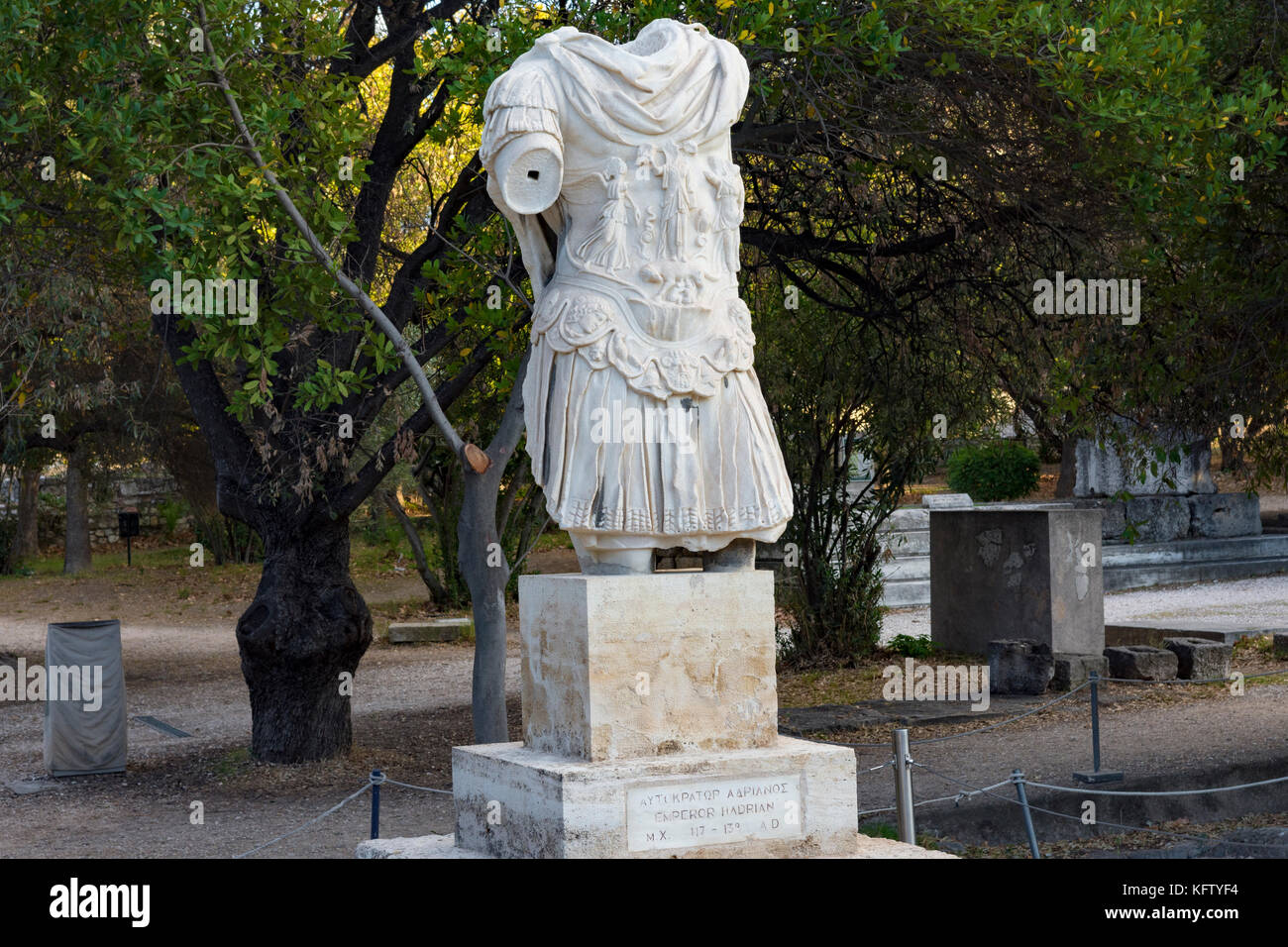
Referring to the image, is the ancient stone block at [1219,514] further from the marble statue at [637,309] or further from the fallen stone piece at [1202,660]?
the marble statue at [637,309]

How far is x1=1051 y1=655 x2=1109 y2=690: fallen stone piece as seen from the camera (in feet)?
45.4

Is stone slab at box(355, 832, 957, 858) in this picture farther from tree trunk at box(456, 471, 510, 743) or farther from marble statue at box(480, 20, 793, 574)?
tree trunk at box(456, 471, 510, 743)

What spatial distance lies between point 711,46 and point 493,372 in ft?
17.5

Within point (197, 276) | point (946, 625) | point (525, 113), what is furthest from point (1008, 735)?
point (525, 113)

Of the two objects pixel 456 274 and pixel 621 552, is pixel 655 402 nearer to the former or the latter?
pixel 621 552

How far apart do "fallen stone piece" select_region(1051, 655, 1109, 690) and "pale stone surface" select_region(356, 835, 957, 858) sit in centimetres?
885

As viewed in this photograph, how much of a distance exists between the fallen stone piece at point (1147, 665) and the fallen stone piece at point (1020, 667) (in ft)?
2.70

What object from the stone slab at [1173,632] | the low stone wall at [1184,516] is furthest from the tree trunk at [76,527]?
the stone slab at [1173,632]

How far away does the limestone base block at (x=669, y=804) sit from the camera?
4.75 metres

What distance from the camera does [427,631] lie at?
65.0ft

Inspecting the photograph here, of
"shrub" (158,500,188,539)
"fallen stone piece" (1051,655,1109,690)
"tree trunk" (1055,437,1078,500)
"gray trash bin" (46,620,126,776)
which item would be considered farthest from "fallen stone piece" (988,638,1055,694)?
"shrub" (158,500,188,539)

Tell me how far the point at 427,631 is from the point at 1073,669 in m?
9.29

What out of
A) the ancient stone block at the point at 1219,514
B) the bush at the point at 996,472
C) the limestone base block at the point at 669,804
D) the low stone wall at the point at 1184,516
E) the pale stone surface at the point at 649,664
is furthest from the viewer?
the bush at the point at 996,472

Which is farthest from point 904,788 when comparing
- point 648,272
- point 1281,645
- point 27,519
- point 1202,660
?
point 27,519
